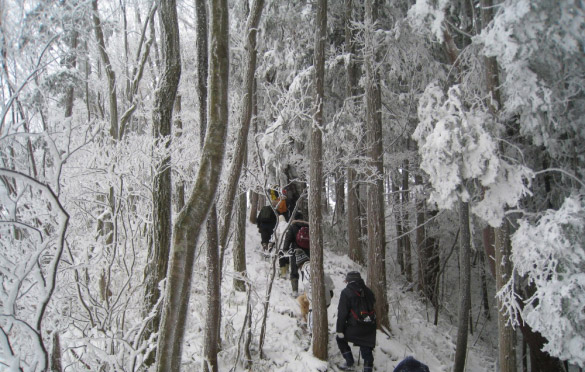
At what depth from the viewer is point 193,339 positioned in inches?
230

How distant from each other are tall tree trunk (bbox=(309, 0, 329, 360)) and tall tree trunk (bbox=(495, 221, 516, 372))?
9.34ft

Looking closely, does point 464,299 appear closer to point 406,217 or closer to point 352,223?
point 352,223

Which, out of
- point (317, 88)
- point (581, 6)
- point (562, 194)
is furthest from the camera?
point (562, 194)

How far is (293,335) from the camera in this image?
6531mm

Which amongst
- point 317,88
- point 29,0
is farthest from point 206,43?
point 317,88

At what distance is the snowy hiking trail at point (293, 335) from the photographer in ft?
18.8

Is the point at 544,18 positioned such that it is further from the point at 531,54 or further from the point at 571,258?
the point at 571,258

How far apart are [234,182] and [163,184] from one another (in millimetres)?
901

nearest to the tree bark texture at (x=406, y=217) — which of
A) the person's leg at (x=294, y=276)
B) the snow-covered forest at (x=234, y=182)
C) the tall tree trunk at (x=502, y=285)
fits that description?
the snow-covered forest at (x=234, y=182)

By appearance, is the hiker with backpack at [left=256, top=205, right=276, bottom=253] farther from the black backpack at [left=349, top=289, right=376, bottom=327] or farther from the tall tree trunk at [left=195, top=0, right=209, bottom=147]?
the tall tree trunk at [left=195, top=0, right=209, bottom=147]

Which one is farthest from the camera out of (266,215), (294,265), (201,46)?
(266,215)

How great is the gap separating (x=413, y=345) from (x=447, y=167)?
456cm

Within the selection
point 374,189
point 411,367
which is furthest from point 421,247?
point 411,367

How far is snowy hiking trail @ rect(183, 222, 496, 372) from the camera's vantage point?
5.73 meters
